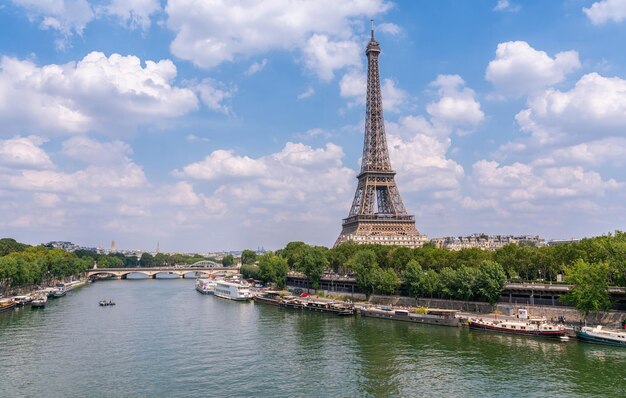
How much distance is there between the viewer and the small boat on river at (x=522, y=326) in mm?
54344

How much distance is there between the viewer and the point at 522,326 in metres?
56.3

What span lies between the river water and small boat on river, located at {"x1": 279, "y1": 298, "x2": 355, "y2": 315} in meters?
7.19

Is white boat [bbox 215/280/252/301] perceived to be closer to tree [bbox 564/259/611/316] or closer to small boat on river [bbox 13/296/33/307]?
small boat on river [bbox 13/296/33/307]

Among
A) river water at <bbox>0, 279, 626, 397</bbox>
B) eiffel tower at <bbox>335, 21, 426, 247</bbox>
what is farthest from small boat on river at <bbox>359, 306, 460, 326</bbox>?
eiffel tower at <bbox>335, 21, 426, 247</bbox>

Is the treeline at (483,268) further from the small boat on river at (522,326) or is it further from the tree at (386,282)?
the small boat on river at (522,326)

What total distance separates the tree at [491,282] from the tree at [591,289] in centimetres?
1020

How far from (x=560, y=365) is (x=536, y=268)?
37324 millimetres

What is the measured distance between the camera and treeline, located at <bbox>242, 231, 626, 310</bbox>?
5675 centimetres

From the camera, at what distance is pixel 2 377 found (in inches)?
1528

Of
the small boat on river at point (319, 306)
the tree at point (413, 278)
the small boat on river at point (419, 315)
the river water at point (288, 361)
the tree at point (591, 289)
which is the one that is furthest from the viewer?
the small boat on river at point (319, 306)

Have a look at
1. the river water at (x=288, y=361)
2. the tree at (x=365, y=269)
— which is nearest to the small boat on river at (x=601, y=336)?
the river water at (x=288, y=361)

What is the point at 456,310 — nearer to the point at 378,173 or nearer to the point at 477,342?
the point at 477,342

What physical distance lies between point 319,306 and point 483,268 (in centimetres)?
2637

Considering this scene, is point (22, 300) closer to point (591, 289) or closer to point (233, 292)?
point (233, 292)
